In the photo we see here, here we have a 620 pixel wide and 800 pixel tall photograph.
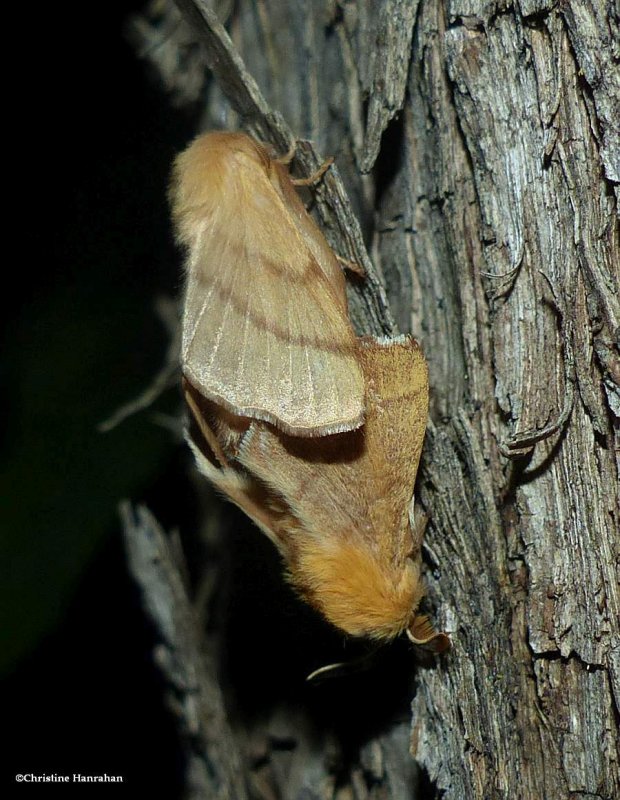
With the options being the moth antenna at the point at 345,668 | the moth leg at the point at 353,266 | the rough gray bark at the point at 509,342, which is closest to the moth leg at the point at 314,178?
the rough gray bark at the point at 509,342

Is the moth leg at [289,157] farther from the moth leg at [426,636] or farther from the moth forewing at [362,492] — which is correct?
the moth leg at [426,636]

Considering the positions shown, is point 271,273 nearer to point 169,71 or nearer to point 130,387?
point 130,387

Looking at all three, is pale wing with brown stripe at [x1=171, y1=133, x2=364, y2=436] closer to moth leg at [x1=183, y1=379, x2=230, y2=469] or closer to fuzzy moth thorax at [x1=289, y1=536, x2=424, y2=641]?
moth leg at [x1=183, y1=379, x2=230, y2=469]

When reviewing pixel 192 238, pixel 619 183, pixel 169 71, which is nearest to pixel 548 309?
pixel 619 183

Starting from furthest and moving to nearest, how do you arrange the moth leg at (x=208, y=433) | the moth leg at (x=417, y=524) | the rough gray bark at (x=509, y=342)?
the moth leg at (x=208, y=433), the moth leg at (x=417, y=524), the rough gray bark at (x=509, y=342)

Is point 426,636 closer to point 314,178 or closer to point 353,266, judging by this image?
point 353,266
